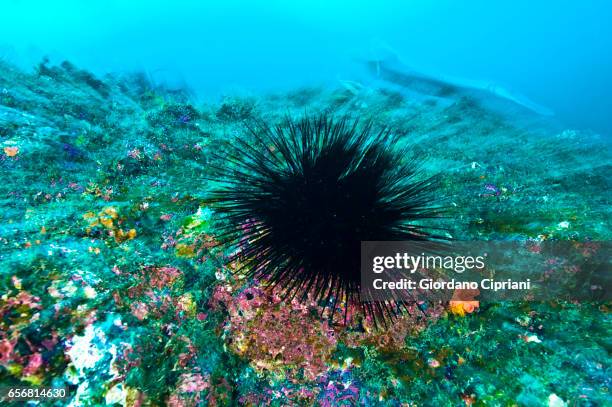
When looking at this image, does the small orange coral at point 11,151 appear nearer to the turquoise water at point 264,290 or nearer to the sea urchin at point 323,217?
the turquoise water at point 264,290

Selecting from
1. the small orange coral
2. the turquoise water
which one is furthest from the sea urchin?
the small orange coral

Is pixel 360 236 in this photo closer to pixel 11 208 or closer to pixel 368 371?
pixel 368 371

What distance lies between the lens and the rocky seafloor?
1.90 meters

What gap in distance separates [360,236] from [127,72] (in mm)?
9330

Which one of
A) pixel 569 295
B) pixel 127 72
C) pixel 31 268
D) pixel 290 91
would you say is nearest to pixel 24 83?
pixel 127 72

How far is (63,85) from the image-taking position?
19.6 ft

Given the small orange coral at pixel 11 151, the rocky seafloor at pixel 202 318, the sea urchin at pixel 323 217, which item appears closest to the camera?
the rocky seafloor at pixel 202 318

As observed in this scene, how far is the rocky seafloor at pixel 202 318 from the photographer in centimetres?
190

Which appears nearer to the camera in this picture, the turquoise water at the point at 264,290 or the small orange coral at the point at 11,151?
the turquoise water at the point at 264,290

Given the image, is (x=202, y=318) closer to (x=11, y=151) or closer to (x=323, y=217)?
(x=323, y=217)

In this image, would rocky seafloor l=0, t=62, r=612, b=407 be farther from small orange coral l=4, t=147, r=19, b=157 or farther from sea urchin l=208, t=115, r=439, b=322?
sea urchin l=208, t=115, r=439, b=322

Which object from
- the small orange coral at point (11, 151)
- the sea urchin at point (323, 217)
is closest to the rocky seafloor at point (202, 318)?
the small orange coral at point (11, 151)

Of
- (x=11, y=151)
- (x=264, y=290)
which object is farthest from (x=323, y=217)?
(x=11, y=151)

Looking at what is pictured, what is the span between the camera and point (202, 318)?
7.70 ft
